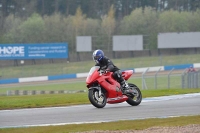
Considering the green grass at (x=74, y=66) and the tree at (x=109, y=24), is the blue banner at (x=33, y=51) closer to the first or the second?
the green grass at (x=74, y=66)

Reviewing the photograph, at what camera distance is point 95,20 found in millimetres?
65000

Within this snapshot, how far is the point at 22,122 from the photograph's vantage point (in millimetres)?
12359

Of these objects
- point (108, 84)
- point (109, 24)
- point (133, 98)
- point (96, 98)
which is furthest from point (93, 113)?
point (109, 24)

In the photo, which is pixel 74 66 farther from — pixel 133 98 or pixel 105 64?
pixel 105 64

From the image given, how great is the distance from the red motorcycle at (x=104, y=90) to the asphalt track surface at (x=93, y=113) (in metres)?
0.23

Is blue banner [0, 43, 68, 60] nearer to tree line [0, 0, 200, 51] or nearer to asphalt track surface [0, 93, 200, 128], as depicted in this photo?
tree line [0, 0, 200, 51]

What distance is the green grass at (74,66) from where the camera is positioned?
50.5m

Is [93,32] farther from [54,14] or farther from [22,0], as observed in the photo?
[22,0]

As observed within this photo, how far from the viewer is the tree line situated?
61031 mm

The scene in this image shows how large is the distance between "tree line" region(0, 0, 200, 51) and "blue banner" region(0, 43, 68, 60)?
20.3ft

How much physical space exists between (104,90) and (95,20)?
50.7m

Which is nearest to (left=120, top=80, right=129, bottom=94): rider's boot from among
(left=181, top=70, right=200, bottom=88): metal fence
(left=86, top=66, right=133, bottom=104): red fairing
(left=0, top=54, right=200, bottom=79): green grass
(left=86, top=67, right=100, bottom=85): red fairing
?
(left=86, top=66, right=133, bottom=104): red fairing

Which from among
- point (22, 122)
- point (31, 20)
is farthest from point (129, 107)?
point (31, 20)

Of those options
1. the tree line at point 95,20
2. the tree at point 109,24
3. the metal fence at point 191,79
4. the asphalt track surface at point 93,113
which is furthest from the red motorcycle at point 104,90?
the tree at point 109,24
